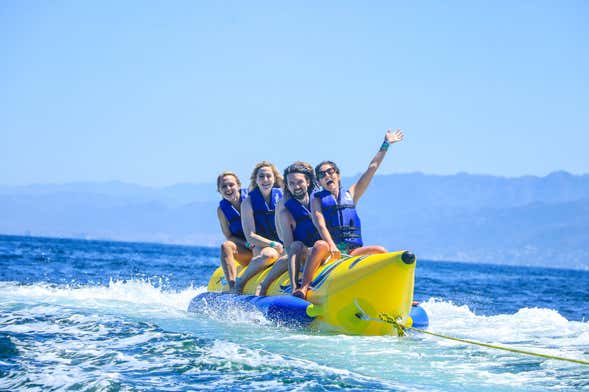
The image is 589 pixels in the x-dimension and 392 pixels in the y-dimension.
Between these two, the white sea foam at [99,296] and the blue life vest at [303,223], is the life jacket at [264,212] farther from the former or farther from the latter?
the white sea foam at [99,296]

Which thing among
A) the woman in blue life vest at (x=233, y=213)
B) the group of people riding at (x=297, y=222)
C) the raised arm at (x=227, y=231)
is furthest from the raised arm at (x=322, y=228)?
the raised arm at (x=227, y=231)

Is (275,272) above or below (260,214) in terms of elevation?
below

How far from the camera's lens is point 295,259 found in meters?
8.03

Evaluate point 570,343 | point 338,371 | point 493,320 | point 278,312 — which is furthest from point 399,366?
point 493,320

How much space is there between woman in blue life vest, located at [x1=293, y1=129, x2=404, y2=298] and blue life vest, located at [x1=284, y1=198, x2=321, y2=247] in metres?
0.14

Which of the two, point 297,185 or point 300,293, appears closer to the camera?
point 300,293

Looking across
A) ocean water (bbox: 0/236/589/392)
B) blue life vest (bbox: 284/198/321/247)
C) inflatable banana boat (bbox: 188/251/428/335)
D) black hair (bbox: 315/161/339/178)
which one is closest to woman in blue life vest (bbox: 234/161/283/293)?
ocean water (bbox: 0/236/589/392)

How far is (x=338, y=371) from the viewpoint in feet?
19.0

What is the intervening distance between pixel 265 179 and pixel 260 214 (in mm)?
383

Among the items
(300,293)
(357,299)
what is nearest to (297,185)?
(300,293)

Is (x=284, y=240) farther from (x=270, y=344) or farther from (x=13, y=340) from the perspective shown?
(x=13, y=340)

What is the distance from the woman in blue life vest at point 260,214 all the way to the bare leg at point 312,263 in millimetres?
1038

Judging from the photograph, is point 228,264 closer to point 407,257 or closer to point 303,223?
point 303,223

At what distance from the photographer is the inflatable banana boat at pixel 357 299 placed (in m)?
7.14
